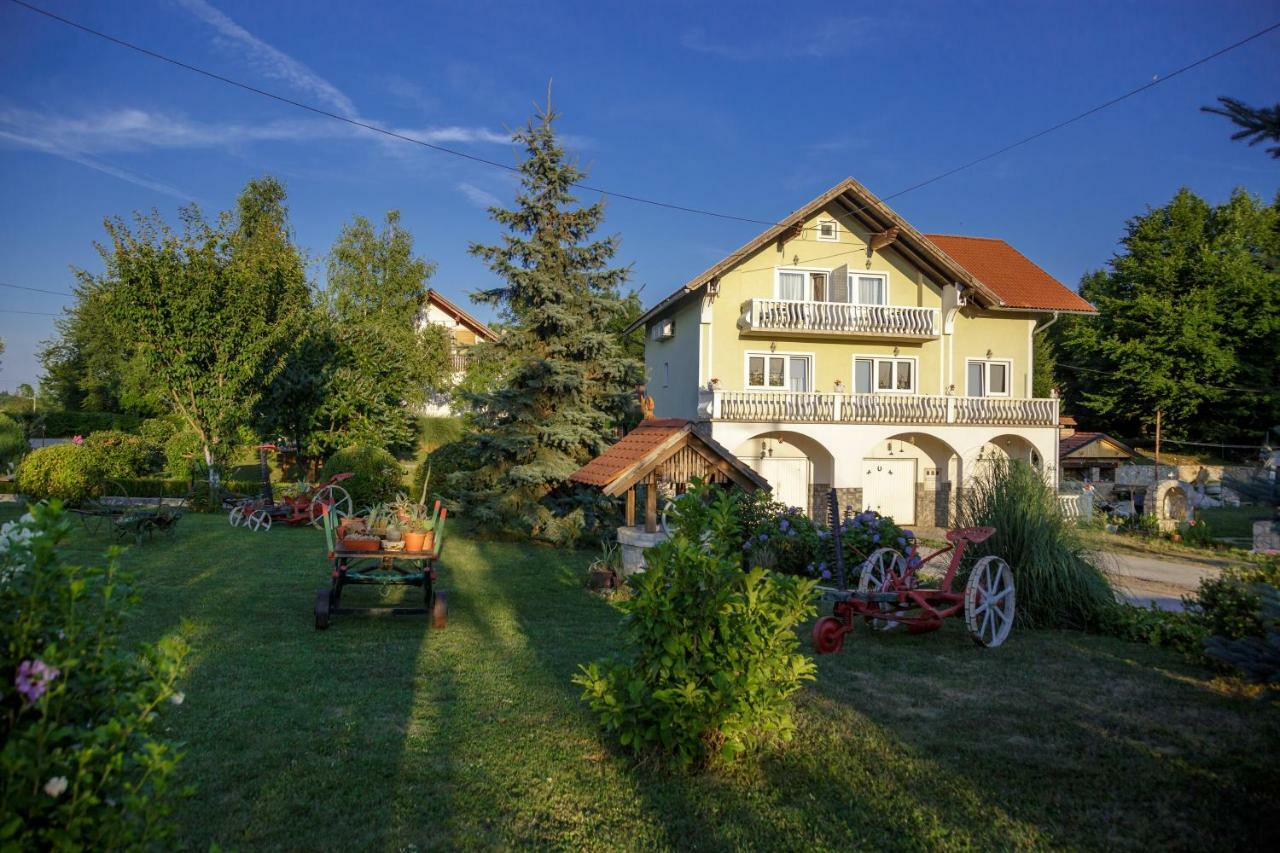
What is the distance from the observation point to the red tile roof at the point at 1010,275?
960 inches

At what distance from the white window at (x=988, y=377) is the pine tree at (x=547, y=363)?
12.0 metres

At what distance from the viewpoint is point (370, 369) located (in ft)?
80.7

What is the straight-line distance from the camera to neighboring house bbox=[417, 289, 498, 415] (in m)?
35.2

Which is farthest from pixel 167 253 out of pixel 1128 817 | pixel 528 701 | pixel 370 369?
pixel 1128 817

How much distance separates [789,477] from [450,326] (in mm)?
20193

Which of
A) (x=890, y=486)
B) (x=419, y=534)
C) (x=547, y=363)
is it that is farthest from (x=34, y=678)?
(x=890, y=486)

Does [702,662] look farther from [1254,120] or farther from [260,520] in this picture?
[260,520]

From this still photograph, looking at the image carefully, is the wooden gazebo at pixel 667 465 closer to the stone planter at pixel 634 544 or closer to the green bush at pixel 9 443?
the stone planter at pixel 634 544

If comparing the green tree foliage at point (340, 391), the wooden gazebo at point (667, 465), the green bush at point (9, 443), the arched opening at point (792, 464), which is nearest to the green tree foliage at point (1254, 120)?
the wooden gazebo at point (667, 465)

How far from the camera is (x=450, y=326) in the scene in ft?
123

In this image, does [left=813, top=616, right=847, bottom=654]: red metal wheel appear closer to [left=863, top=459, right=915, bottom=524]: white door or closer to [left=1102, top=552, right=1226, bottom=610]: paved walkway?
[left=1102, top=552, right=1226, bottom=610]: paved walkway

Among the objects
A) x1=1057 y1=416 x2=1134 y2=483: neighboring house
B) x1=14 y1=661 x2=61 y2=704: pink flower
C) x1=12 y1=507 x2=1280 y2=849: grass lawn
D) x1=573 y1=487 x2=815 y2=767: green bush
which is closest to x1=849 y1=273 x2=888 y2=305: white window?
x1=1057 y1=416 x2=1134 y2=483: neighboring house

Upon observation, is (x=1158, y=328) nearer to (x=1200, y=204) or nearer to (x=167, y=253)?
(x=1200, y=204)

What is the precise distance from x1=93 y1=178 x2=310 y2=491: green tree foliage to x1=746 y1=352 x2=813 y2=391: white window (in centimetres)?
1285
